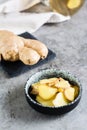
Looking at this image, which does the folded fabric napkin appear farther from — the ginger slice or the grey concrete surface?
the ginger slice

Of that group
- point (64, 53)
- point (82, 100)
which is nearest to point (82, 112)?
point (82, 100)

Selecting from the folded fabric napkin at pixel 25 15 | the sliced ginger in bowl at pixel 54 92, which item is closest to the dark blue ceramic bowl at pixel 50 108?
Answer: the sliced ginger in bowl at pixel 54 92

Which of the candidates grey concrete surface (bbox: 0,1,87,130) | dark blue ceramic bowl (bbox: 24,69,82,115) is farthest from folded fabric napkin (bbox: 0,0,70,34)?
dark blue ceramic bowl (bbox: 24,69,82,115)

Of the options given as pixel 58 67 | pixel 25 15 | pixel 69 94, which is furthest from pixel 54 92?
pixel 25 15

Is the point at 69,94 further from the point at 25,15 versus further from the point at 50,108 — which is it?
the point at 25,15

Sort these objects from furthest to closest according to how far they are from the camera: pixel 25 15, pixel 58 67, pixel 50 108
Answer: pixel 25 15 → pixel 58 67 → pixel 50 108

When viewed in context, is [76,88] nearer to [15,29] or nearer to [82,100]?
[82,100]

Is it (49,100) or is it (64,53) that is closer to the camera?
(49,100)
